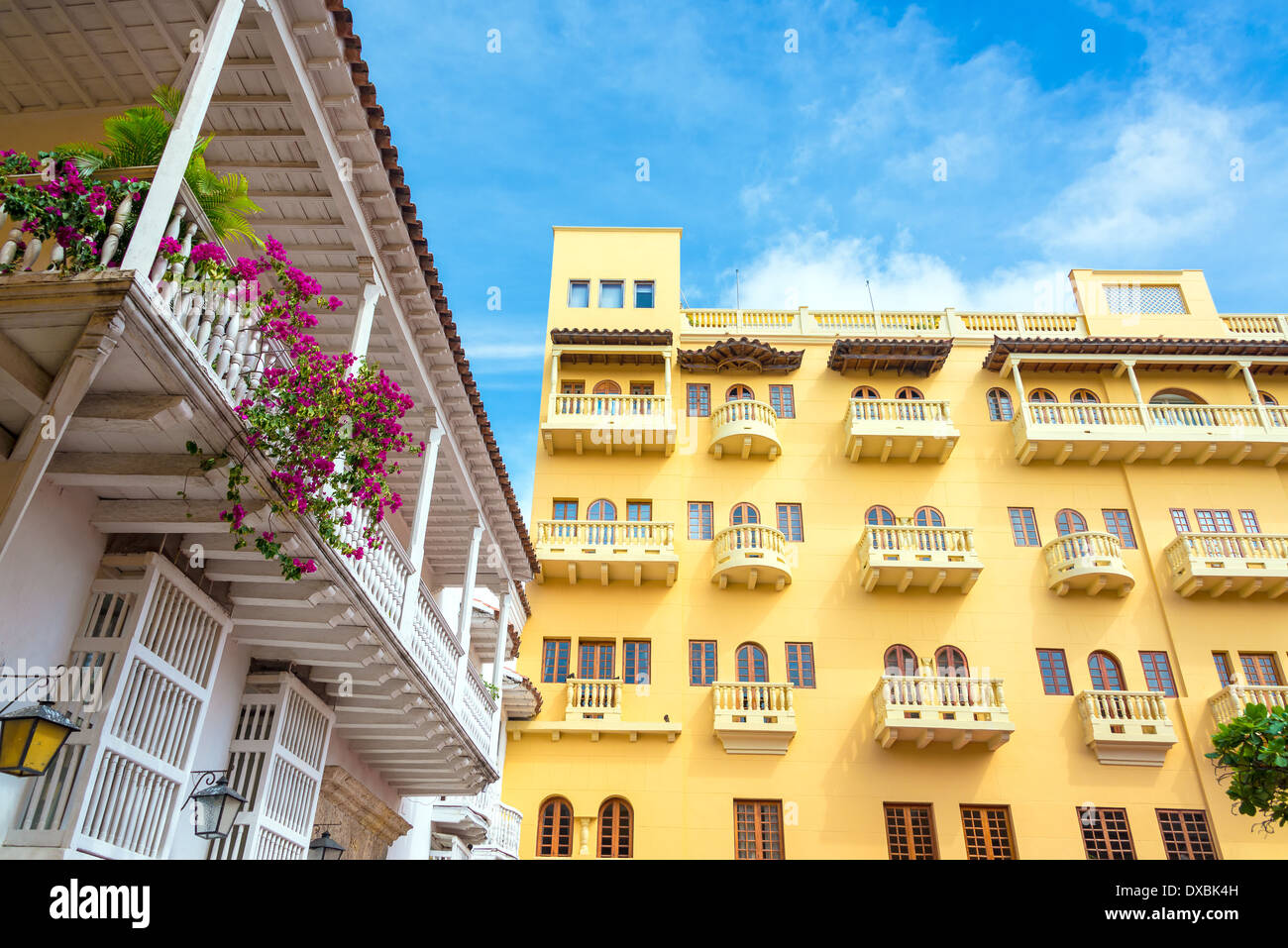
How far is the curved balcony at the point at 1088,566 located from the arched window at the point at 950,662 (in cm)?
329

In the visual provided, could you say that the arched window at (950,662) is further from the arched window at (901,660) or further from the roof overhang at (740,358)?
the roof overhang at (740,358)

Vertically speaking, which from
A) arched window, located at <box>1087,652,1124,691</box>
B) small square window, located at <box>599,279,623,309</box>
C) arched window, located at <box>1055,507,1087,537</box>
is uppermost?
small square window, located at <box>599,279,623,309</box>

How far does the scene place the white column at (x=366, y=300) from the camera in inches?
388

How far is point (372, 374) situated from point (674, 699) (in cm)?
1678

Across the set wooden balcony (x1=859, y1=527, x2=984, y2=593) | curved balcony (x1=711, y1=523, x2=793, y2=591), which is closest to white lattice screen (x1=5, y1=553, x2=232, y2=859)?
curved balcony (x1=711, y1=523, x2=793, y2=591)

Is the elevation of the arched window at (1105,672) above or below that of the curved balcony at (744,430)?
below

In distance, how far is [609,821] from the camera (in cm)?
2242

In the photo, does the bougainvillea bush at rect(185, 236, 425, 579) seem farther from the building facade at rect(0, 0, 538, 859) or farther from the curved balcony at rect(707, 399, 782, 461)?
the curved balcony at rect(707, 399, 782, 461)

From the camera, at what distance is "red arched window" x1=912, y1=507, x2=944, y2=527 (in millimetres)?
25922

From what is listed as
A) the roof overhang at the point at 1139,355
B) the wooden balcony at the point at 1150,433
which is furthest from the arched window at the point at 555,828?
the roof overhang at the point at 1139,355

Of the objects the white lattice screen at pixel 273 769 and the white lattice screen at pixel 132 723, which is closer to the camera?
the white lattice screen at pixel 132 723

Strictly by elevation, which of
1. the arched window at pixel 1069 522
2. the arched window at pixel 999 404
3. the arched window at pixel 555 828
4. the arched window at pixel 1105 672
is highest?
the arched window at pixel 999 404

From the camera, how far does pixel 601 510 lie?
85.1 ft

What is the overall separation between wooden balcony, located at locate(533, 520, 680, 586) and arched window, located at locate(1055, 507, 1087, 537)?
11217mm
